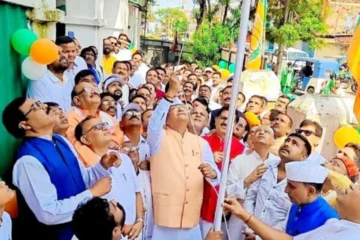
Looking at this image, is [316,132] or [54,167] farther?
[316,132]

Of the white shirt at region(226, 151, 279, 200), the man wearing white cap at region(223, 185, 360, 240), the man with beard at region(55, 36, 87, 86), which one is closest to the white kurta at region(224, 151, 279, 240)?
the white shirt at region(226, 151, 279, 200)

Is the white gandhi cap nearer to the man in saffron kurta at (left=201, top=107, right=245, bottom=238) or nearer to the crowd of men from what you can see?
the crowd of men

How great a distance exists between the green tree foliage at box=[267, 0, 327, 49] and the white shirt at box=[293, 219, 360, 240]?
46.9 ft

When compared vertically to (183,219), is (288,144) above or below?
above

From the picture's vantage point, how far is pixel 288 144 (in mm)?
3184

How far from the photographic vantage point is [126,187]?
286 centimetres

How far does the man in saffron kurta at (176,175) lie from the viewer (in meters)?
3.21

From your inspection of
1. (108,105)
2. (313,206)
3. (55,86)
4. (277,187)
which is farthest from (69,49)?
(313,206)

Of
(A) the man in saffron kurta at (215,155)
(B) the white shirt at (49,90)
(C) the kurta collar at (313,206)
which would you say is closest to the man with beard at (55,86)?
(B) the white shirt at (49,90)

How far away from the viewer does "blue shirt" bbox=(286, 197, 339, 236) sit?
8.07ft

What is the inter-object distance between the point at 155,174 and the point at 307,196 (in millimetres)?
1154

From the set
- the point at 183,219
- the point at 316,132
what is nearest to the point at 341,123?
the point at 316,132

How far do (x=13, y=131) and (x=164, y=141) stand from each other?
43.4 inches

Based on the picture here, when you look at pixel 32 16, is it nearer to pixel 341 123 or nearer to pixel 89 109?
pixel 89 109
